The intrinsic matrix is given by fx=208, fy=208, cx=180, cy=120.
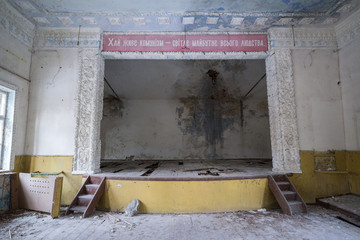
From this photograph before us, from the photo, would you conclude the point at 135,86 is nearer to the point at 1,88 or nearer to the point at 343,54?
the point at 1,88

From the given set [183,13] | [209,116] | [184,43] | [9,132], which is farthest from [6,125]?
[209,116]

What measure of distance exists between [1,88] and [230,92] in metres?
8.18

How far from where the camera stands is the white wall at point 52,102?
502 centimetres

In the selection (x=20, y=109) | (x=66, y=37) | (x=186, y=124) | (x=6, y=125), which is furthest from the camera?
(x=186, y=124)

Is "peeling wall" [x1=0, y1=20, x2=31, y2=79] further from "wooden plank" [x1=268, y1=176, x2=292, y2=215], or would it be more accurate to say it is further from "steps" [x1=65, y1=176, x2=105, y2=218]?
"wooden plank" [x1=268, y1=176, x2=292, y2=215]

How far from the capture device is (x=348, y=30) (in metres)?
5.02

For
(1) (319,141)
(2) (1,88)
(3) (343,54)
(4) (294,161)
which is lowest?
(4) (294,161)

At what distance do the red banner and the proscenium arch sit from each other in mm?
110

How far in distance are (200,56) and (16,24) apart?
4.34 meters

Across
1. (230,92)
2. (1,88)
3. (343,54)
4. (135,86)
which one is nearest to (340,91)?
(343,54)

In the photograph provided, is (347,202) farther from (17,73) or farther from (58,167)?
(17,73)

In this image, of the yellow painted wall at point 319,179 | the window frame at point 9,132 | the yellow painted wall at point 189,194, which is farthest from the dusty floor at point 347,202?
the window frame at point 9,132

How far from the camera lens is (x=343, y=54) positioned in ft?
17.0

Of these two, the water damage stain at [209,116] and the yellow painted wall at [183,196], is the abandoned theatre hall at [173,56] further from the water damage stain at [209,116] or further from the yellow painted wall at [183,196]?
the water damage stain at [209,116]
